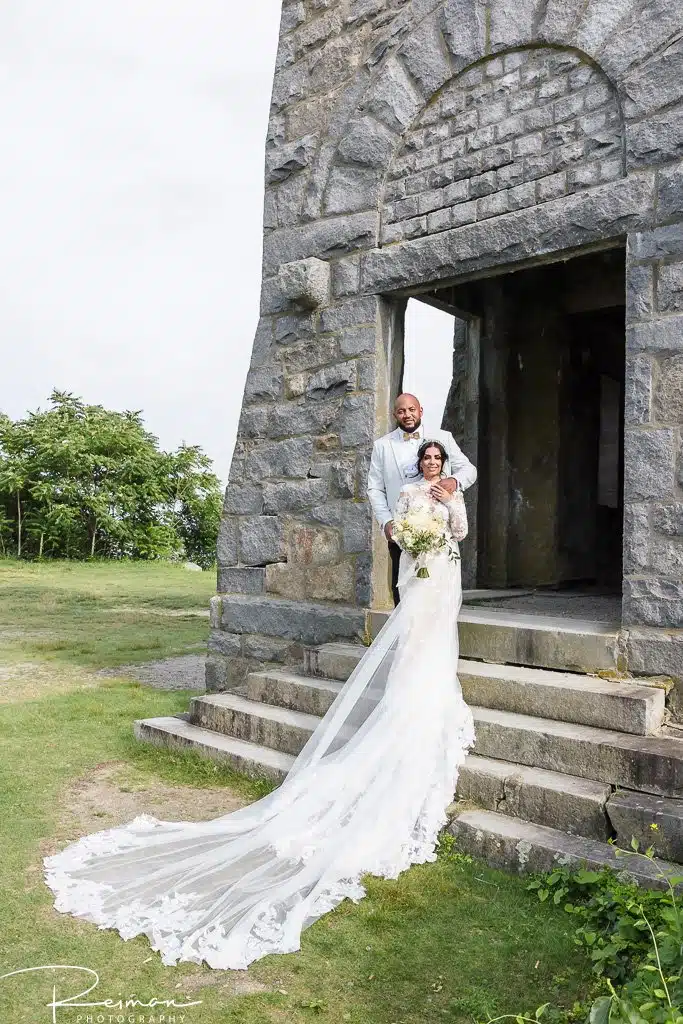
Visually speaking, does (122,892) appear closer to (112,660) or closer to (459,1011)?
(459,1011)

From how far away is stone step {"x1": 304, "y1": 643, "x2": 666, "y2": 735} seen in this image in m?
4.02

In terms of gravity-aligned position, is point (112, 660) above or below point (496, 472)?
below

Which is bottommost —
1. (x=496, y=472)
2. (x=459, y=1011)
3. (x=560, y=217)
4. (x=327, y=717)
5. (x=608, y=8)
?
(x=459, y=1011)

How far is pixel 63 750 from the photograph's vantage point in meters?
5.37

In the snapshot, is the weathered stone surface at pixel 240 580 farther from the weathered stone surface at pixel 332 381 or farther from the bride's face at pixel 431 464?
the bride's face at pixel 431 464

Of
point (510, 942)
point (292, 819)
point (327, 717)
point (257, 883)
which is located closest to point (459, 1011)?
point (510, 942)

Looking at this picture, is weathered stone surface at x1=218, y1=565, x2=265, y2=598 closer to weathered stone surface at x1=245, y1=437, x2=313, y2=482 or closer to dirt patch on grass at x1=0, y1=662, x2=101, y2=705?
weathered stone surface at x1=245, y1=437, x2=313, y2=482

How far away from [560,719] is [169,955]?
2.25 meters

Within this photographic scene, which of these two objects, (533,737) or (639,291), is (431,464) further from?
(533,737)

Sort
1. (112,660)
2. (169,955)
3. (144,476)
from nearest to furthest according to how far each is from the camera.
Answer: (169,955) → (112,660) → (144,476)

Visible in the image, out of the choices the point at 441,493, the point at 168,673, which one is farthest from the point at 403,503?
the point at 168,673

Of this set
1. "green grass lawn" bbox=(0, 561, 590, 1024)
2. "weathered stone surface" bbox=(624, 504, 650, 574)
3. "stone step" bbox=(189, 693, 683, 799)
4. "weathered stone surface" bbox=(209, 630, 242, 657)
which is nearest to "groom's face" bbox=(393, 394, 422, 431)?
"weathered stone surface" bbox=(624, 504, 650, 574)

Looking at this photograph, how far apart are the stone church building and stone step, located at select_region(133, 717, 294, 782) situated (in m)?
0.87

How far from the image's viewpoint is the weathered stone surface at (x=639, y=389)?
4.47 metres
